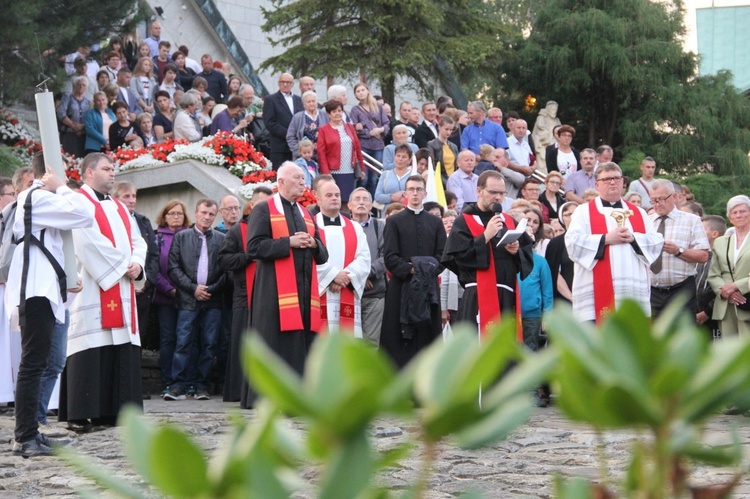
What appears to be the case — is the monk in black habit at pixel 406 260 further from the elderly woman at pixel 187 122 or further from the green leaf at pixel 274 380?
the green leaf at pixel 274 380

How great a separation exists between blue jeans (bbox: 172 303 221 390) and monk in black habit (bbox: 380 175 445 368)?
161cm

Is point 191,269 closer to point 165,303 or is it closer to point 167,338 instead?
point 165,303

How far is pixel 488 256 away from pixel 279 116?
619 centimetres

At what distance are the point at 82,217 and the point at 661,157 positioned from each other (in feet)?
58.1

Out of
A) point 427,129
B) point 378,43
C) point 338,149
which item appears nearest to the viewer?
point 338,149

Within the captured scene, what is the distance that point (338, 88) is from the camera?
A: 15305mm

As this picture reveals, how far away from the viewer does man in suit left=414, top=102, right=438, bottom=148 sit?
A: 16.8 m

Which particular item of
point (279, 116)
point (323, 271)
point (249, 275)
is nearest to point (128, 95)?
point (279, 116)

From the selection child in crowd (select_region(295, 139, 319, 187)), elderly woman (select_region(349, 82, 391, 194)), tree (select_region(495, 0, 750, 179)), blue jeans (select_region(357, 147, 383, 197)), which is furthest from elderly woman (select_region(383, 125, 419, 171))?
tree (select_region(495, 0, 750, 179))

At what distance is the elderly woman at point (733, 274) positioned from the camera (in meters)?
10.9

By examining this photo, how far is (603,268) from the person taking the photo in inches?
408

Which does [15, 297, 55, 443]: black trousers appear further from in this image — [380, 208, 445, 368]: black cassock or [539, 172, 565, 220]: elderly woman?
[539, 172, 565, 220]: elderly woman

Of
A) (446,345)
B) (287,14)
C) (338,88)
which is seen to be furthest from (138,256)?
(287,14)

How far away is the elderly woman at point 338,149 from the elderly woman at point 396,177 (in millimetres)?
590
